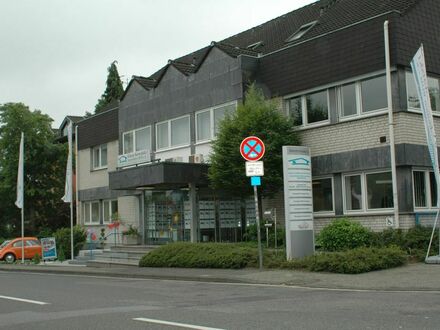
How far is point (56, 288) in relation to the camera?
622 inches

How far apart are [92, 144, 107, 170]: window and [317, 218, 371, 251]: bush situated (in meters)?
18.3

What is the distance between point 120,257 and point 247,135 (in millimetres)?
7940

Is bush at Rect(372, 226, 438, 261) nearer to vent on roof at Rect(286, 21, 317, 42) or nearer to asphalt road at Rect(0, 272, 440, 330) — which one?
asphalt road at Rect(0, 272, 440, 330)

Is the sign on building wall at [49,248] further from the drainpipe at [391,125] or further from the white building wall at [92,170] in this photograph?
the drainpipe at [391,125]

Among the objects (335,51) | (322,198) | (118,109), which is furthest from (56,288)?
(118,109)

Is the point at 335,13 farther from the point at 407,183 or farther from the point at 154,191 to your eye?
the point at 154,191

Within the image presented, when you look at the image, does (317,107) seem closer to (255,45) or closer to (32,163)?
(255,45)

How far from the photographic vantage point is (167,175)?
22844mm

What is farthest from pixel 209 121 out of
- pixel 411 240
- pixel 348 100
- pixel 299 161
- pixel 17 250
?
pixel 17 250

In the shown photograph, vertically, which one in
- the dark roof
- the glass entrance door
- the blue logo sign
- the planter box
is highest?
the dark roof

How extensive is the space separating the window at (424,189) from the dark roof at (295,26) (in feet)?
17.3

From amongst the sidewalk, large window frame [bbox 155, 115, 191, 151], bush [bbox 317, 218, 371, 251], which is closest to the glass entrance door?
large window frame [bbox 155, 115, 191, 151]

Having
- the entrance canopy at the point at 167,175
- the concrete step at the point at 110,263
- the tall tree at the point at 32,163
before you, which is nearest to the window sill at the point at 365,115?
the entrance canopy at the point at 167,175

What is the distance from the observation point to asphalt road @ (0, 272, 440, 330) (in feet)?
Answer: 28.8
